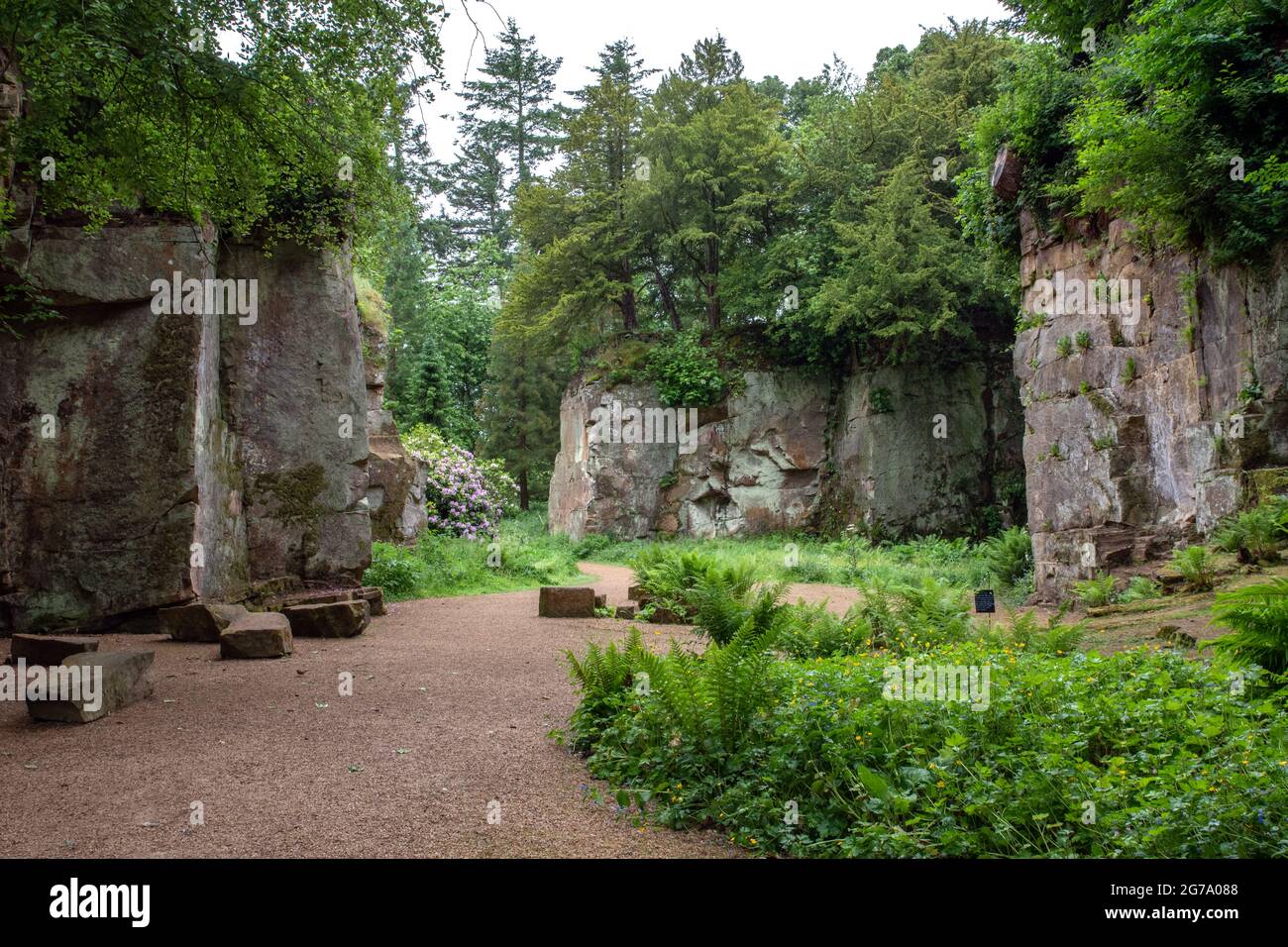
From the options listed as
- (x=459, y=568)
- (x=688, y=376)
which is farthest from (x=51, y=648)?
(x=688, y=376)

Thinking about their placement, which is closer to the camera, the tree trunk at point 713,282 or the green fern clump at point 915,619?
the green fern clump at point 915,619

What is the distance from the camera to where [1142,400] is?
11.9 m

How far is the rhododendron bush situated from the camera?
19.5 meters

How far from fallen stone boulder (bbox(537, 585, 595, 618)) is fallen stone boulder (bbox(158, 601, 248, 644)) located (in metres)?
4.10

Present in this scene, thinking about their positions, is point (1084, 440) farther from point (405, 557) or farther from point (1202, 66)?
point (405, 557)

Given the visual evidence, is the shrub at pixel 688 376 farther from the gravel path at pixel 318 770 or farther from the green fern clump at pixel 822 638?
the gravel path at pixel 318 770

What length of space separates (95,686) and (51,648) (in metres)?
1.14

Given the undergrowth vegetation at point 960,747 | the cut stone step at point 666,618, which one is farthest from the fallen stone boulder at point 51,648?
the cut stone step at point 666,618

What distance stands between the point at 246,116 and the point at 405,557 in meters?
8.92

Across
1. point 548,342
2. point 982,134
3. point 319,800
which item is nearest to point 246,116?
point 319,800

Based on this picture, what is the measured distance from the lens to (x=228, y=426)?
36.5 ft

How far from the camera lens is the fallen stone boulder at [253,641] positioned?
8477 mm

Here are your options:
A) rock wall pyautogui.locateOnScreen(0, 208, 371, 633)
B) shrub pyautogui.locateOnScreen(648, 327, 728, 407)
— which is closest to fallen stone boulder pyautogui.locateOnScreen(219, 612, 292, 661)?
rock wall pyautogui.locateOnScreen(0, 208, 371, 633)

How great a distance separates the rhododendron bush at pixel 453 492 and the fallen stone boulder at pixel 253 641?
1024 centimetres
